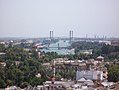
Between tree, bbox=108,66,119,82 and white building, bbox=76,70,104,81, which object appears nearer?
tree, bbox=108,66,119,82

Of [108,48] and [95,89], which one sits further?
[108,48]

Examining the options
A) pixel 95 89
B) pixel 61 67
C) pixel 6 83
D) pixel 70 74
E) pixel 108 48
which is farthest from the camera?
pixel 108 48

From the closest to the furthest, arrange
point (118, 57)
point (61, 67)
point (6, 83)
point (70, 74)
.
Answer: point (6, 83) < point (70, 74) < point (61, 67) < point (118, 57)

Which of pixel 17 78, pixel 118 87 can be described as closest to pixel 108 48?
pixel 17 78

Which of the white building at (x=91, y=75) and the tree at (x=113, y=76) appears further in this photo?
the white building at (x=91, y=75)

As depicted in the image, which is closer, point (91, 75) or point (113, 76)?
point (113, 76)

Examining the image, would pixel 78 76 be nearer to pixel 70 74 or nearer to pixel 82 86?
pixel 70 74

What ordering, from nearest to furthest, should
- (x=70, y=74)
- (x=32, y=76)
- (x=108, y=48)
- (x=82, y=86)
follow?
(x=82, y=86)
(x=32, y=76)
(x=70, y=74)
(x=108, y=48)

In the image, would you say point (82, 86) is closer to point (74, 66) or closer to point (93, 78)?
point (93, 78)

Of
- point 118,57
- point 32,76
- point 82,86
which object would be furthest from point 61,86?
point 118,57
